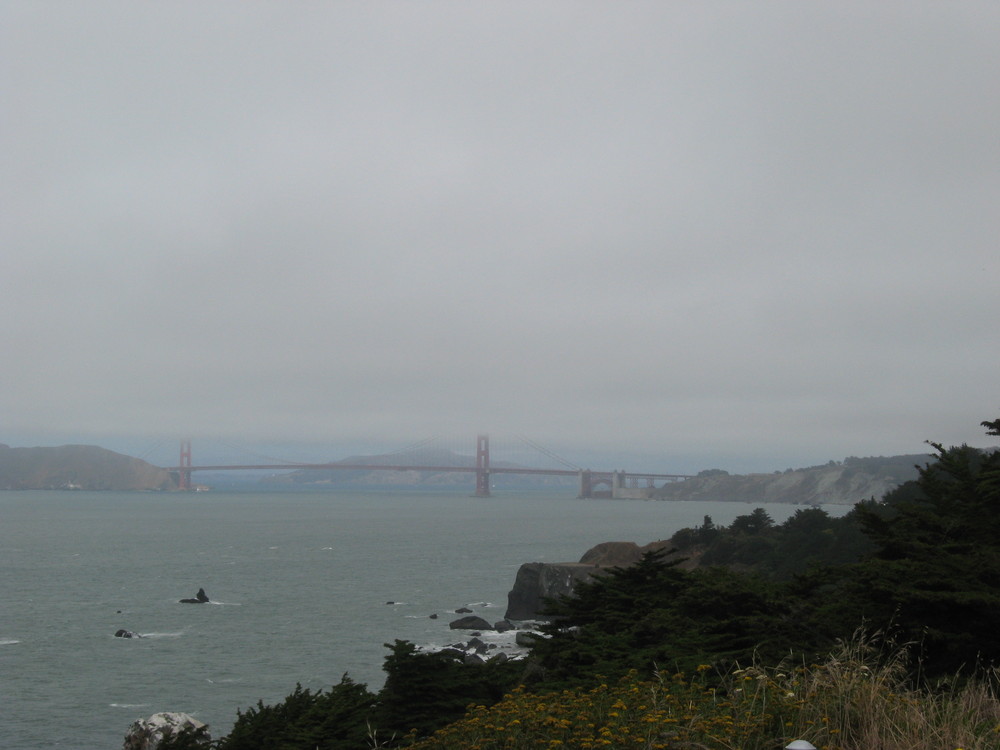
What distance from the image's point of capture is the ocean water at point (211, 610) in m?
28.1

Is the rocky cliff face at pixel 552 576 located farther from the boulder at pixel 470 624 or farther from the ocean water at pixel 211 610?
the boulder at pixel 470 624

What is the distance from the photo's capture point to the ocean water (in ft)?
92.3

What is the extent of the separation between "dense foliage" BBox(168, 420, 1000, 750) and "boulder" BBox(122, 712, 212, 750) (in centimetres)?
85

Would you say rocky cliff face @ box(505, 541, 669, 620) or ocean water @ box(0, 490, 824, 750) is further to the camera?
rocky cliff face @ box(505, 541, 669, 620)

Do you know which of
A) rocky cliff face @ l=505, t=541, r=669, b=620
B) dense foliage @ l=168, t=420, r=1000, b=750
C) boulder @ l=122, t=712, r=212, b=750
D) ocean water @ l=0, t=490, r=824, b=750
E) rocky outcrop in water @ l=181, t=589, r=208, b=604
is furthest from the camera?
rocky outcrop in water @ l=181, t=589, r=208, b=604

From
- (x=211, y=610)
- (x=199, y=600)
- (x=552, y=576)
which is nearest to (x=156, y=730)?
(x=552, y=576)

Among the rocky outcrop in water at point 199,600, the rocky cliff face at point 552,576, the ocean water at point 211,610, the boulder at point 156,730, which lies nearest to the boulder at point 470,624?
the ocean water at point 211,610

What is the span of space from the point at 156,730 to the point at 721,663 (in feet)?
44.0

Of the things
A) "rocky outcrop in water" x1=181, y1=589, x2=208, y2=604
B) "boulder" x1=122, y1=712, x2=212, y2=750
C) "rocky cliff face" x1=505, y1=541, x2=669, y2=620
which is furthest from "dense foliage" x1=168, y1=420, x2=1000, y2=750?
"rocky outcrop in water" x1=181, y1=589, x2=208, y2=604

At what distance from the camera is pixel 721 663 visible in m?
10.7

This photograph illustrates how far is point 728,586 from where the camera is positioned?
15508mm

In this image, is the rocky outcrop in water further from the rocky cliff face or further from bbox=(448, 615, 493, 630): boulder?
the rocky cliff face

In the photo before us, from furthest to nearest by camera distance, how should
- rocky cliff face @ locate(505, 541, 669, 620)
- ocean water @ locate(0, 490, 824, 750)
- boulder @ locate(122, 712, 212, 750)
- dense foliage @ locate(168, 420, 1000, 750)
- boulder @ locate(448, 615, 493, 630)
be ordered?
rocky cliff face @ locate(505, 541, 669, 620)
boulder @ locate(448, 615, 493, 630)
ocean water @ locate(0, 490, 824, 750)
boulder @ locate(122, 712, 212, 750)
dense foliage @ locate(168, 420, 1000, 750)

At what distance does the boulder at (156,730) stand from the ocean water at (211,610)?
5.33 m
